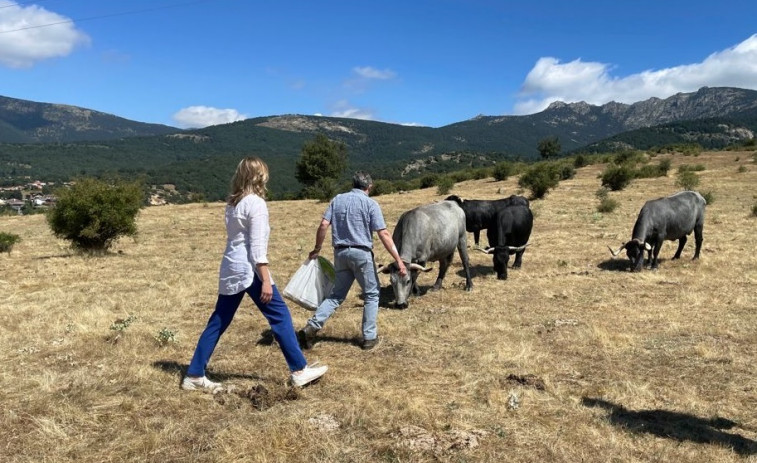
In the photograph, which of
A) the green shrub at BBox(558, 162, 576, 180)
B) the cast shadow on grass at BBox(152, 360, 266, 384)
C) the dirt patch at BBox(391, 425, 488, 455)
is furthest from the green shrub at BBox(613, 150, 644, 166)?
the dirt patch at BBox(391, 425, 488, 455)

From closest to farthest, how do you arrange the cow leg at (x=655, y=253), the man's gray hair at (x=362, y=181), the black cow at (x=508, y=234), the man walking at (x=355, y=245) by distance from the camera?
1. the man walking at (x=355, y=245)
2. the man's gray hair at (x=362, y=181)
3. the black cow at (x=508, y=234)
4. the cow leg at (x=655, y=253)

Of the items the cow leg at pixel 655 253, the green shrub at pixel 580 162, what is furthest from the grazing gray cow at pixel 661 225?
the green shrub at pixel 580 162

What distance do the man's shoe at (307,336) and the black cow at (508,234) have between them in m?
5.92

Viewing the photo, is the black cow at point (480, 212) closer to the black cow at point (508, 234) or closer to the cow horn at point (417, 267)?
the black cow at point (508, 234)

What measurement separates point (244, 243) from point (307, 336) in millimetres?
2078

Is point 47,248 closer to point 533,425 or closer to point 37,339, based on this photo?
point 37,339

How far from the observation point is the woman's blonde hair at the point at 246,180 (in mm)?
4812

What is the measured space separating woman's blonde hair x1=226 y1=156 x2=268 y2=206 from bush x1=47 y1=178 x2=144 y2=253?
12478mm

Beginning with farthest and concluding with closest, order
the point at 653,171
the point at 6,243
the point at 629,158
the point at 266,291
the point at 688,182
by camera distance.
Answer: the point at 629,158, the point at 653,171, the point at 688,182, the point at 6,243, the point at 266,291

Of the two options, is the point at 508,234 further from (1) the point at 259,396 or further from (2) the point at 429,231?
(1) the point at 259,396

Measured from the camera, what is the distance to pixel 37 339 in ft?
22.3

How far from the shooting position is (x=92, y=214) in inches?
598

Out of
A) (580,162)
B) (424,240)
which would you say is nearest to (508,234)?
(424,240)

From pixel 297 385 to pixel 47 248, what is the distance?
16.6 metres
